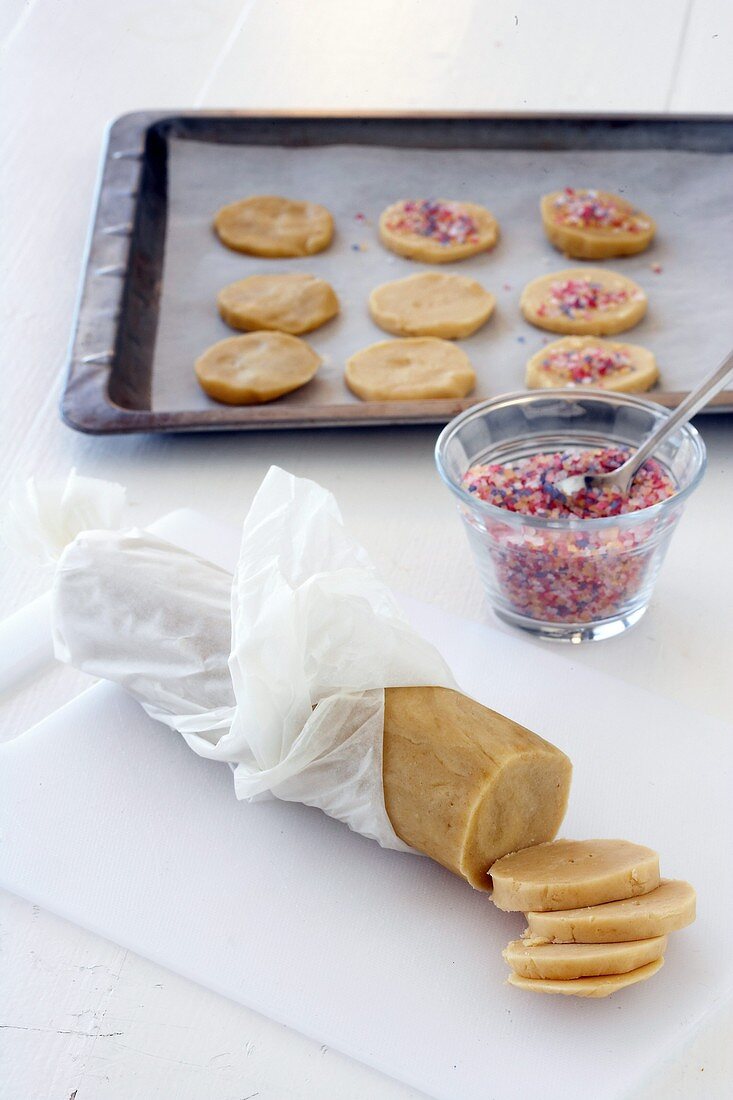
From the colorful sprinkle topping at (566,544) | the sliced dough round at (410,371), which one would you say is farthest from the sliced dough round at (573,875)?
the sliced dough round at (410,371)

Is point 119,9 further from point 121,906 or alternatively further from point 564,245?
point 121,906

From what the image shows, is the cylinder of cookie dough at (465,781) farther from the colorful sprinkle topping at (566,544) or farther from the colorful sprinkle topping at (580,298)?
the colorful sprinkle topping at (580,298)

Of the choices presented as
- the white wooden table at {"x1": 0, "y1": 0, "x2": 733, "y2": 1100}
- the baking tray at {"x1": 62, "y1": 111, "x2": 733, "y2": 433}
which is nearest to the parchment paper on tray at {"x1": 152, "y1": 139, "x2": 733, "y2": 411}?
the baking tray at {"x1": 62, "y1": 111, "x2": 733, "y2": 433}

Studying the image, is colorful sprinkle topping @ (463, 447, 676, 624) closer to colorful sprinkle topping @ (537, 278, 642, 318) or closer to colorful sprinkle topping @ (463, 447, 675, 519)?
colorful sprinkle topping @ (463, 447, 675, 519)

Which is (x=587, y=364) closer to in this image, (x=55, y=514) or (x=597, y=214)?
(x=597, y=214)

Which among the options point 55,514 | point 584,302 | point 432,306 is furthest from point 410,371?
point 55,514
